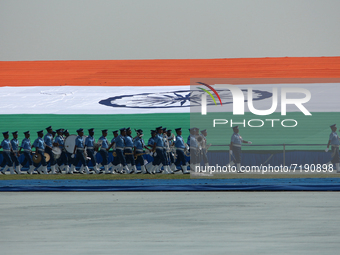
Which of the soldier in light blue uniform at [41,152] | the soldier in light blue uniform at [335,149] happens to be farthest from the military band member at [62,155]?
the soldier in light blue uniform at [335,149]

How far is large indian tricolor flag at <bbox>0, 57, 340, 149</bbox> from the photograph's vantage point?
28.8m

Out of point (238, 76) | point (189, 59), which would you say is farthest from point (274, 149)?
point (189, 59)

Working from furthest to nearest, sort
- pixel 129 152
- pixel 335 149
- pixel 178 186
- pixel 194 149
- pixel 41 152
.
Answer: pixel 41 152 < pixel 129 152 < pixel 194 149 < pixel 335 149 < pixel 178 186

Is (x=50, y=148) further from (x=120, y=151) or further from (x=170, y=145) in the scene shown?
(x=170, y=145)

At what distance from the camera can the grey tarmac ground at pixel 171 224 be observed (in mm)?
8047

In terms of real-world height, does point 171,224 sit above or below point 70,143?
below

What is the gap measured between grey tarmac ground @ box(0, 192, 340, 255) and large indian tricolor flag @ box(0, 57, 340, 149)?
12.5 meters

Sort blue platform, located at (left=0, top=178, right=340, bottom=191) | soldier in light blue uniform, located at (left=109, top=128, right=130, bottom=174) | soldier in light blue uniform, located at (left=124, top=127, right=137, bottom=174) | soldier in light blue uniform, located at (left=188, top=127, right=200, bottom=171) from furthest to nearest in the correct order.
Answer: soldier in light blue uniform, located at (left=124, top=127, right=137, bottom=174), soldier in light blue uniform, located at (left=109, top=128, right=130, bottom=174), soldier in light blue uniform, located at (left=188, top=127, right=200, bottom=171), blue platform, located at (left=0, top=178, right=340, bottom=191)

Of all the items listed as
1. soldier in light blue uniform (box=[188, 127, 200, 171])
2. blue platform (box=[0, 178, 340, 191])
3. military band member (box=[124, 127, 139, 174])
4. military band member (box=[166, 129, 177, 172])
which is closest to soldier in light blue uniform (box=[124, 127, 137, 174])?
military band member (box=[124, 127, 139, 174])

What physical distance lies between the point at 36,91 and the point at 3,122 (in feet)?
13.9

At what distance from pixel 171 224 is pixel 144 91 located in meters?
23.9

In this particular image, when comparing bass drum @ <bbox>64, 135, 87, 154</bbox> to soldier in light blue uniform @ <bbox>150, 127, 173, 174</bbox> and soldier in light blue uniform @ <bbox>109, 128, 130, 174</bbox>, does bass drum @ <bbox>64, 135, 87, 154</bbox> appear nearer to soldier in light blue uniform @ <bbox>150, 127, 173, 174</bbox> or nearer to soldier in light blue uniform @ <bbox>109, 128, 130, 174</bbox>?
soldier in light blue uniform @ <bbox>109, 128, 130, 174</bbox>

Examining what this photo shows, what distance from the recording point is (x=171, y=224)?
33.6ft

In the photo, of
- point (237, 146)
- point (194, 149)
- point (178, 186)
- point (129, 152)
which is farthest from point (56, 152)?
point (178, 186)
